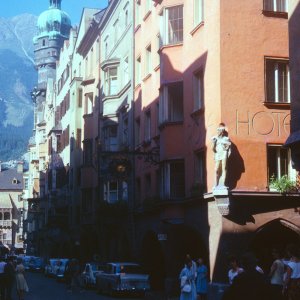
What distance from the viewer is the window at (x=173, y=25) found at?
101ft

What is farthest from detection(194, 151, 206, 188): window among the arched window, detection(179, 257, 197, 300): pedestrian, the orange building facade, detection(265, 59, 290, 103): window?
the arched window

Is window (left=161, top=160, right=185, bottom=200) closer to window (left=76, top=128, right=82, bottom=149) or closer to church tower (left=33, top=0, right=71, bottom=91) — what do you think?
window (left=76, top=128, right=82, bottom=149)

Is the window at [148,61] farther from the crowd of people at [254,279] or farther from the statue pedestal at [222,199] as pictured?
the crowd of people at [254,279]

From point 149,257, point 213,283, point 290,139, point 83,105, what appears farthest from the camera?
point 83,105

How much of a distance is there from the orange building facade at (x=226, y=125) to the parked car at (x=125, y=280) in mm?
1222

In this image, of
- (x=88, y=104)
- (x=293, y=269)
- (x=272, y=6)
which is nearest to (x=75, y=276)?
(x=272, y=6)

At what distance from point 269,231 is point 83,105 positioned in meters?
32.1

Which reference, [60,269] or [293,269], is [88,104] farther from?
[293,269]

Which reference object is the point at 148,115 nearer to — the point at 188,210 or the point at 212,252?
the point at 188,210

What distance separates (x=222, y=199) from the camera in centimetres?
2438

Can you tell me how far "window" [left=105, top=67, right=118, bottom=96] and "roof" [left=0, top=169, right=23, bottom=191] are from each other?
92.6 metres

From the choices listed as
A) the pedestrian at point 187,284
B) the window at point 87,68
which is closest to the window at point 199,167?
the pedestrian at point 187,284

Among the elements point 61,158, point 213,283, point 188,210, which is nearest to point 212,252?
point 213,283

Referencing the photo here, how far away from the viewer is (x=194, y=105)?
2834cm
